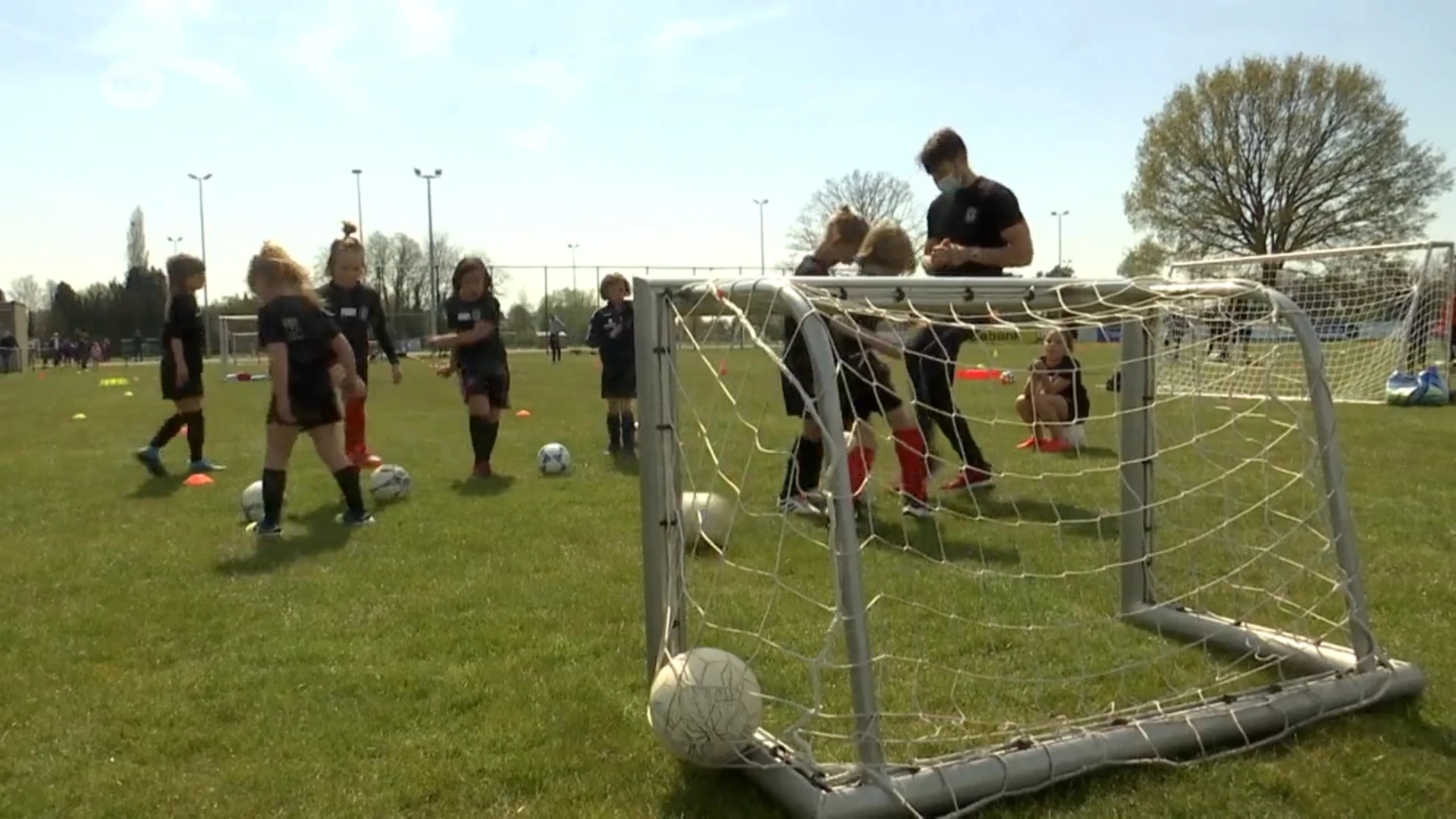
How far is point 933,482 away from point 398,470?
3.43 metres

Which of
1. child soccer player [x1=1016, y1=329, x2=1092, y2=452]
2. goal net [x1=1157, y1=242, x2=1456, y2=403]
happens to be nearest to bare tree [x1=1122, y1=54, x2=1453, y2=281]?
goal net [x1=1157, y1=242, x2=1456, y2=403]

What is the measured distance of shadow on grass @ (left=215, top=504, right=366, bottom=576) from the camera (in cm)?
530

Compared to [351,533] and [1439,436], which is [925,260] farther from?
[1439,436]

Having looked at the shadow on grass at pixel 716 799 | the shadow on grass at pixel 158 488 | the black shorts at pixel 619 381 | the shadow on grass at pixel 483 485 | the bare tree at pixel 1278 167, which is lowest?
the shadow on grass at pixel 716 799

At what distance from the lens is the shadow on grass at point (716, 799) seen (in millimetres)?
2715

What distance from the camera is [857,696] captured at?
8.84 ft

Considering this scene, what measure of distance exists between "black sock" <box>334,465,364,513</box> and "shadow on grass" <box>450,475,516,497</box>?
1024mm

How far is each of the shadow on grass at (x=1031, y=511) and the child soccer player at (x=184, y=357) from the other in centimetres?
512

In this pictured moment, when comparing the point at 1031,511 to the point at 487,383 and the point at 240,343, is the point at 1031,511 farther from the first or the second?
the point at 240,343

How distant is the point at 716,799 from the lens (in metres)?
2.79

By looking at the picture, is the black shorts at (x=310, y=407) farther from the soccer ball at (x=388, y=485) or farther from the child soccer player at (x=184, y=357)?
the child soccer player at (x=184, y=357)

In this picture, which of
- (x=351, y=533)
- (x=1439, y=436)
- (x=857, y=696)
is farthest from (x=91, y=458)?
(x=1439, y=436)

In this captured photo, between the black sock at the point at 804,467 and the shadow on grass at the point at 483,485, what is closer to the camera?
the black sock at the point at 804,467

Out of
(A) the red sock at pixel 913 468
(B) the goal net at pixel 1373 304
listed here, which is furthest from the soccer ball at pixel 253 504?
(B) the goal net at pixel 1373 304
